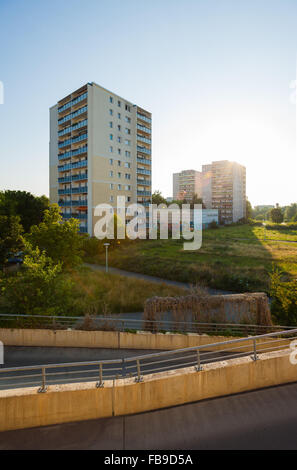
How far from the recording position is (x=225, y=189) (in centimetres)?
12162

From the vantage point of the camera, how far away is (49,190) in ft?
152

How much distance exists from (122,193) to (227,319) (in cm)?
3438

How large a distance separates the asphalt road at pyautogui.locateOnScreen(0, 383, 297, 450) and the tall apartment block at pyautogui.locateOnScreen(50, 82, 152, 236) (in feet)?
112

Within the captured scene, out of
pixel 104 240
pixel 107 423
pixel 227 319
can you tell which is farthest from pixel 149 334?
pixel 104 240

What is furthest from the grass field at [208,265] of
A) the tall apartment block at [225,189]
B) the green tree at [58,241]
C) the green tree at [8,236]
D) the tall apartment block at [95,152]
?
the tall apartment block at [225,189]

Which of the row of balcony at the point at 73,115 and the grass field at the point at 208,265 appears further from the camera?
the row of balcony at the point at 73,115

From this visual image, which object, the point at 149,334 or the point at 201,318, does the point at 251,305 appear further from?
the point at 149,334

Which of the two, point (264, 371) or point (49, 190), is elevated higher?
point (49, 190)

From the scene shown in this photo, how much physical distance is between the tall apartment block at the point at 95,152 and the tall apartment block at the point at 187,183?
3171 inches

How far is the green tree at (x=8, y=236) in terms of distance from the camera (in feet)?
67.9

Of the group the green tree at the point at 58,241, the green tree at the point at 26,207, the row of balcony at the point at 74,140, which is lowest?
the green tree at the point at 58,241

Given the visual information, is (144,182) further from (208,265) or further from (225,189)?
(225,189)

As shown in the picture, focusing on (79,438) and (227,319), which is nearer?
(79,438)

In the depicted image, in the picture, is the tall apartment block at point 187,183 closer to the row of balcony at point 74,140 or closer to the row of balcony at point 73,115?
the row of balcony at point 73,115
